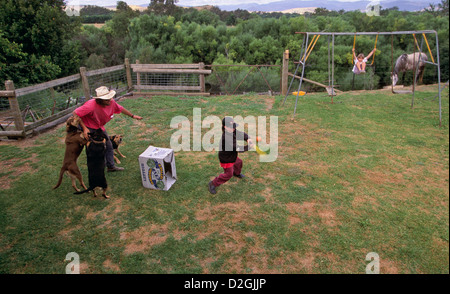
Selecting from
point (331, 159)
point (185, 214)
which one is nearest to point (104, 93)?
point (185, 214)

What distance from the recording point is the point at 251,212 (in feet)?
15.7

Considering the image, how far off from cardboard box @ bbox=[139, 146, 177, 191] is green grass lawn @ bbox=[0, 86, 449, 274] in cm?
19

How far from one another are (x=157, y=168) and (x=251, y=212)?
1899 mm

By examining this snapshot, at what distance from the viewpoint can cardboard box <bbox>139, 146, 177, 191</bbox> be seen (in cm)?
525

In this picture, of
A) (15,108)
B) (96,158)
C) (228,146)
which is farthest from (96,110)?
(15,108)

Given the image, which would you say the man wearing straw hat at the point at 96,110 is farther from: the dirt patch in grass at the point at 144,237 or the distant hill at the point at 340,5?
the distant hill at the point at 340,5

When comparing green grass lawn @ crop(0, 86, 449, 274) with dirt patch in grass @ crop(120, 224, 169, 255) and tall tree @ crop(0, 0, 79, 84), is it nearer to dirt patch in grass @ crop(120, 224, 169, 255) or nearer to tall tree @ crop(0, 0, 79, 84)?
dirt patch in grass @ crop(120, 224, 169, 255)

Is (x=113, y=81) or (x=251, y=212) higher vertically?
(x=113, y=81)

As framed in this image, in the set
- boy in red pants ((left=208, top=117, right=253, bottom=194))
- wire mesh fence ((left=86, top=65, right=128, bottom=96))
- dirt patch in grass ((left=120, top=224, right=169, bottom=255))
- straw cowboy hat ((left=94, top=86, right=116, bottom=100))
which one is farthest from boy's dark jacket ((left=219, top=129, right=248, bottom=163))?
wire mesh fence ((left=86, top=65, right=128, bottom=96))

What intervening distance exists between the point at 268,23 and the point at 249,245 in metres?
28.8

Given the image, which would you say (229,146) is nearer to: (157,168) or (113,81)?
(157,168)

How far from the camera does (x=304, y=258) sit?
12.6ft

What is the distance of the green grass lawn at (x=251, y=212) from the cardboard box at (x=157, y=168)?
0.19 m
